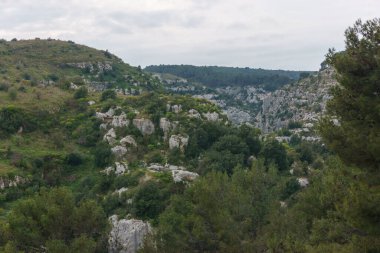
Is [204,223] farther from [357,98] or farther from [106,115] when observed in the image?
[106,115]

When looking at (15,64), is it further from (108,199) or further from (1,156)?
(108,199)

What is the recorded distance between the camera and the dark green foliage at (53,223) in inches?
1236

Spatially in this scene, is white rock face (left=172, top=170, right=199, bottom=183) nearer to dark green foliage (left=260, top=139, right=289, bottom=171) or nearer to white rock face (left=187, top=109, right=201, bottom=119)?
dark green foliage (left=260, top=139, right=289, bottom=171)

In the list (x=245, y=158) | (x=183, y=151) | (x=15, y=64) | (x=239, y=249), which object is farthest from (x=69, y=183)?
(x=15, y=64)

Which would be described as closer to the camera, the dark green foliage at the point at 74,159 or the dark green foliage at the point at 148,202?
the dark green foliage at the point at 148,202

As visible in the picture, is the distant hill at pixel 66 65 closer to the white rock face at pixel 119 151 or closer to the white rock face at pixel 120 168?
the white rock face at pixel 119 151

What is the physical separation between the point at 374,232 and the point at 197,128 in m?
42.8

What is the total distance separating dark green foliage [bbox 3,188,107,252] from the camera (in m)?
31.4

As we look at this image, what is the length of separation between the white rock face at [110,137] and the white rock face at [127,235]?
22.0m

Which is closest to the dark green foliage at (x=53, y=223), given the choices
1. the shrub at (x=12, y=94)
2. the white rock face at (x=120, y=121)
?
the white rock face at (x=120, y=121)

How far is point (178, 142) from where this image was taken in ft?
187

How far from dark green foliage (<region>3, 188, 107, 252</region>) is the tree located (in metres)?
20.2

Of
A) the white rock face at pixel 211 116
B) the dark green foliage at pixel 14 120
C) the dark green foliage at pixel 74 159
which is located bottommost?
the dark green foliage at pixel 74 159

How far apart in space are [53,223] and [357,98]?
23.9m
